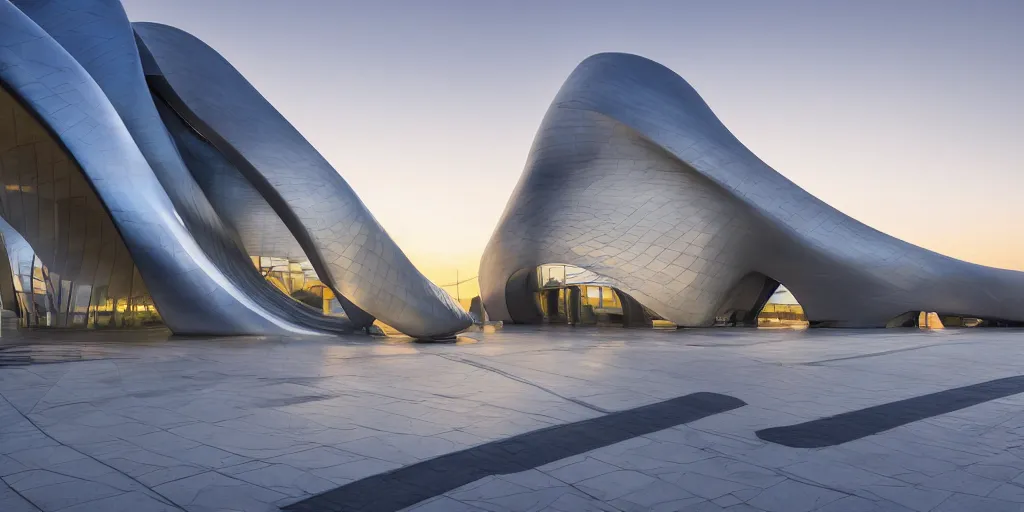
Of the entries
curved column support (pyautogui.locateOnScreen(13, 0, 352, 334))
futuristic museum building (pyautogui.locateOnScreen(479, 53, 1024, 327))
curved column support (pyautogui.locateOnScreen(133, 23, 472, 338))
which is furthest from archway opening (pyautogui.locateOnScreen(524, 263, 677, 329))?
curved column support (pyautogui.locateOnScreen(13, 0, 352, 334))

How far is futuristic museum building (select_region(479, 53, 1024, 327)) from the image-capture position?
59.6ft

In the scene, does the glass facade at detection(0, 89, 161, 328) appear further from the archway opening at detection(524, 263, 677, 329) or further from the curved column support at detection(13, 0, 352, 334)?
the archway opening at detection(524, 263, 677, 329)

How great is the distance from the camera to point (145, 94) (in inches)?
480

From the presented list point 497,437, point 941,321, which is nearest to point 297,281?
point 497,437

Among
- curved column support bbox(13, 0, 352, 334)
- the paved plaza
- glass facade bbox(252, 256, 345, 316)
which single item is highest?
curved column support bbox(13, 0, 352, 334)

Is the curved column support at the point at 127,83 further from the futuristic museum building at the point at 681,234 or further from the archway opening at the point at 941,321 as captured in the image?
the archway opening at the point at 941,321

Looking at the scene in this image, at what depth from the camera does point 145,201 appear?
32.6ft

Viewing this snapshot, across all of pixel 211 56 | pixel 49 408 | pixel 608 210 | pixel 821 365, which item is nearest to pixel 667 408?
pixel 821 365

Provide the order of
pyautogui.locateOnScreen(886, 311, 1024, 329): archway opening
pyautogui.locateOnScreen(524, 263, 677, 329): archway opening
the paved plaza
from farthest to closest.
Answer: pyautogui.locateOnScreen(524, 263, 677, 329): archway opening → pyautogui.locateOnScreen(886, 311, 1024, 329): archway opening → the paved plaza

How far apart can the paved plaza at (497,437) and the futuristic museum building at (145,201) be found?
2820mm

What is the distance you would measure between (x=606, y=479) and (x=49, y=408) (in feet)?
12.9

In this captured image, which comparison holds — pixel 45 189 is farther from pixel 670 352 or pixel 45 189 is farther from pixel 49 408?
pixel 670 352

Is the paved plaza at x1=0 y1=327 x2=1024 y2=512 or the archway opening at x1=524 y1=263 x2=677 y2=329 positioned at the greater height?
the archway opening at x1=524 y1=263 x2=677 y2=329

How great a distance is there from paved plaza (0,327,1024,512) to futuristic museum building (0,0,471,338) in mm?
2820
